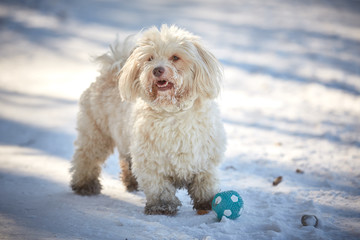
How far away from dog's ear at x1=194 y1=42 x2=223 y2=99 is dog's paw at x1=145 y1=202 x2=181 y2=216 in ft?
3.72

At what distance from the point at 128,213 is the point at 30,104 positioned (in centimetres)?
554

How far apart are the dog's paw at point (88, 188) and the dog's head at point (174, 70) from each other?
1.54 m

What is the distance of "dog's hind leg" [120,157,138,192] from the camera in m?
4.39

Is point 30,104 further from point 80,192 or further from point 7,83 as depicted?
point 80,192

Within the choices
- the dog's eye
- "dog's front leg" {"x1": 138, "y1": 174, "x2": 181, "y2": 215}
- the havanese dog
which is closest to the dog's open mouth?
the havanese dog

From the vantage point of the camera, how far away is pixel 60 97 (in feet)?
27.6

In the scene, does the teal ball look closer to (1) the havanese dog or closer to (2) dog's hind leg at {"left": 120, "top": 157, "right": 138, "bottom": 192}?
(1) the havanese dog

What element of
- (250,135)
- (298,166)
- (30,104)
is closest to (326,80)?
(250,135)

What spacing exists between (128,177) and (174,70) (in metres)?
1.81

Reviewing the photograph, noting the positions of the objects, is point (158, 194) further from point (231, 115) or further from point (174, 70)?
point (231, 115)

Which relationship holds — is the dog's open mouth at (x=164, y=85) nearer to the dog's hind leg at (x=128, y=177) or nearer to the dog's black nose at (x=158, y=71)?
the dog's black nose at (x=158, y=71)

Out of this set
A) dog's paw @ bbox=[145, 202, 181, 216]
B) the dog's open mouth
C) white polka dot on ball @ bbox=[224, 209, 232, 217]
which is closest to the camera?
white polka dot on ball @ bbox=[224, 209, 232, 217]

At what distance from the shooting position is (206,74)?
3332mm

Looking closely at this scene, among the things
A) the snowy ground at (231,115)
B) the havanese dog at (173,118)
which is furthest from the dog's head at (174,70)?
the snowy ground at (231,115)
